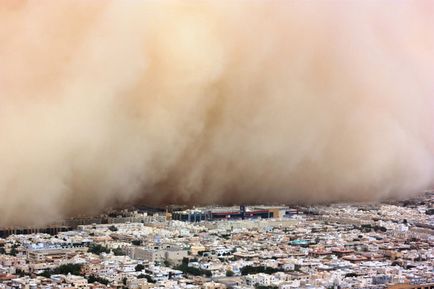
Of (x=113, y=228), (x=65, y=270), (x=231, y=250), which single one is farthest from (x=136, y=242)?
(x=65, y=270)

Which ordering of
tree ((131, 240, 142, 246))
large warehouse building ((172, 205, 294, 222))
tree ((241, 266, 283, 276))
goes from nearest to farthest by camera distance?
tree ((241, 266, 283, 276)), tree ((131, 240, 142, 246)), large warehouse building ((172, 205, 294, 222))

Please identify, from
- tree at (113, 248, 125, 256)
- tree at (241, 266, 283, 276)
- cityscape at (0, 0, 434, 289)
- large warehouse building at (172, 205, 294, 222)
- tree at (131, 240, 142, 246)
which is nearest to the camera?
tree at (241, 266, 283, 276)

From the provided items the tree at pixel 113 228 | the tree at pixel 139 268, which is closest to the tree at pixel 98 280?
the tree at pixel 139 268

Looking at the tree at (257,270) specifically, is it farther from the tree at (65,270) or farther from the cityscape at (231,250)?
the tree at (65,270)

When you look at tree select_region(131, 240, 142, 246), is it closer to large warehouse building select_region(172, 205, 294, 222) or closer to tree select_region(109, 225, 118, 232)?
tree select_region(109, 225, 118, 232)

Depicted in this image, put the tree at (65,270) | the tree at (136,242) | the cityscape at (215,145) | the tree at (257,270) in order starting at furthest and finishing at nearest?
the tree at (136,242)
the cityscape at (215,145)
the tree at (257,270)
the tree at (65,270)

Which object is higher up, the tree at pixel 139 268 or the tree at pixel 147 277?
the tree at pixel 139 268

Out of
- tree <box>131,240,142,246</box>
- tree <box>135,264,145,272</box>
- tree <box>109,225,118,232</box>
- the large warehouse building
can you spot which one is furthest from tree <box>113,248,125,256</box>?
the large warehouse building

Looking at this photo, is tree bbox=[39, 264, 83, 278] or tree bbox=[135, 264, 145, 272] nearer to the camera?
tree bbox=[39, 264, 83, 278]
